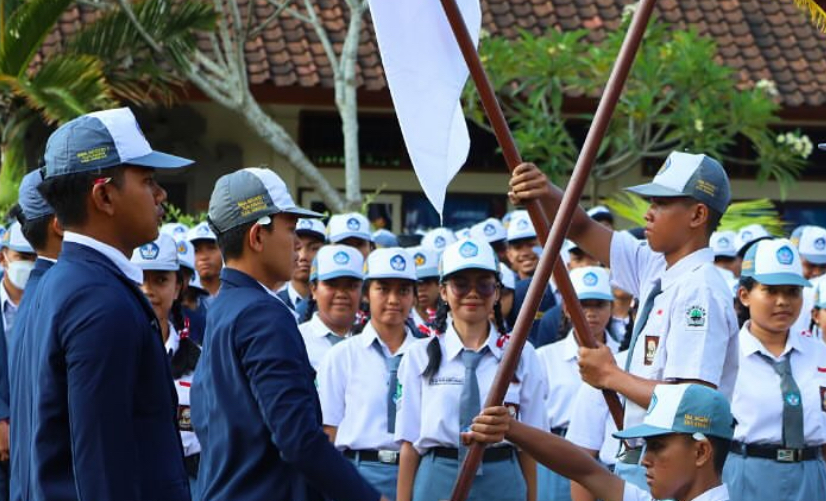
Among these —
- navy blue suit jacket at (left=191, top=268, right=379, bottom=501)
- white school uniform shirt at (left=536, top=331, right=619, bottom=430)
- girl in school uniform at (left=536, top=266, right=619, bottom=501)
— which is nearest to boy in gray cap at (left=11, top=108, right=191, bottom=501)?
navy blue suit jacket at (left=191, top=268, right=379, bottom=501)

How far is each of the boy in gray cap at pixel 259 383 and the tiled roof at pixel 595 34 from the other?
13432 mm

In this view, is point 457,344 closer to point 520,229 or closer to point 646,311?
point 646,311

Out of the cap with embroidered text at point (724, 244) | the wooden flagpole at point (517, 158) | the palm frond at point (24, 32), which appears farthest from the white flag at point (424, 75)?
the palm frond at point (24, 32)

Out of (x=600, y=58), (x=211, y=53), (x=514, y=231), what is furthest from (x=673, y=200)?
(x=211, y=53)

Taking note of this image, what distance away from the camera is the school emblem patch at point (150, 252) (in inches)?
329

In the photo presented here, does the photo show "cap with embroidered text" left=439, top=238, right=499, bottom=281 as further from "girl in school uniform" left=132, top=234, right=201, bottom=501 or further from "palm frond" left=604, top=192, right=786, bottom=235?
"palm frond" left=604, top=192, right=786, bottom=235

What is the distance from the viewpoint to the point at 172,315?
852 cm

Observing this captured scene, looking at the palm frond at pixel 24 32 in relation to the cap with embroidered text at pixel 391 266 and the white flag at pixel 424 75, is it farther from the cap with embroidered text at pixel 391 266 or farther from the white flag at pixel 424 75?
the white flag at pixel 424 75

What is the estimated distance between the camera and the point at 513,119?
1728cm

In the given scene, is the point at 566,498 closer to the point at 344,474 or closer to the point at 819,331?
the point at 819,331

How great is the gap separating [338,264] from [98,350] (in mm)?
4826

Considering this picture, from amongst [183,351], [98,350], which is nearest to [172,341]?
[183,351]

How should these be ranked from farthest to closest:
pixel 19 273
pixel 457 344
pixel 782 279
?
pixel 19 273
pixel 782 279
pixel 457 344

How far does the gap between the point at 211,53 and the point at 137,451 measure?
48.4 ft
